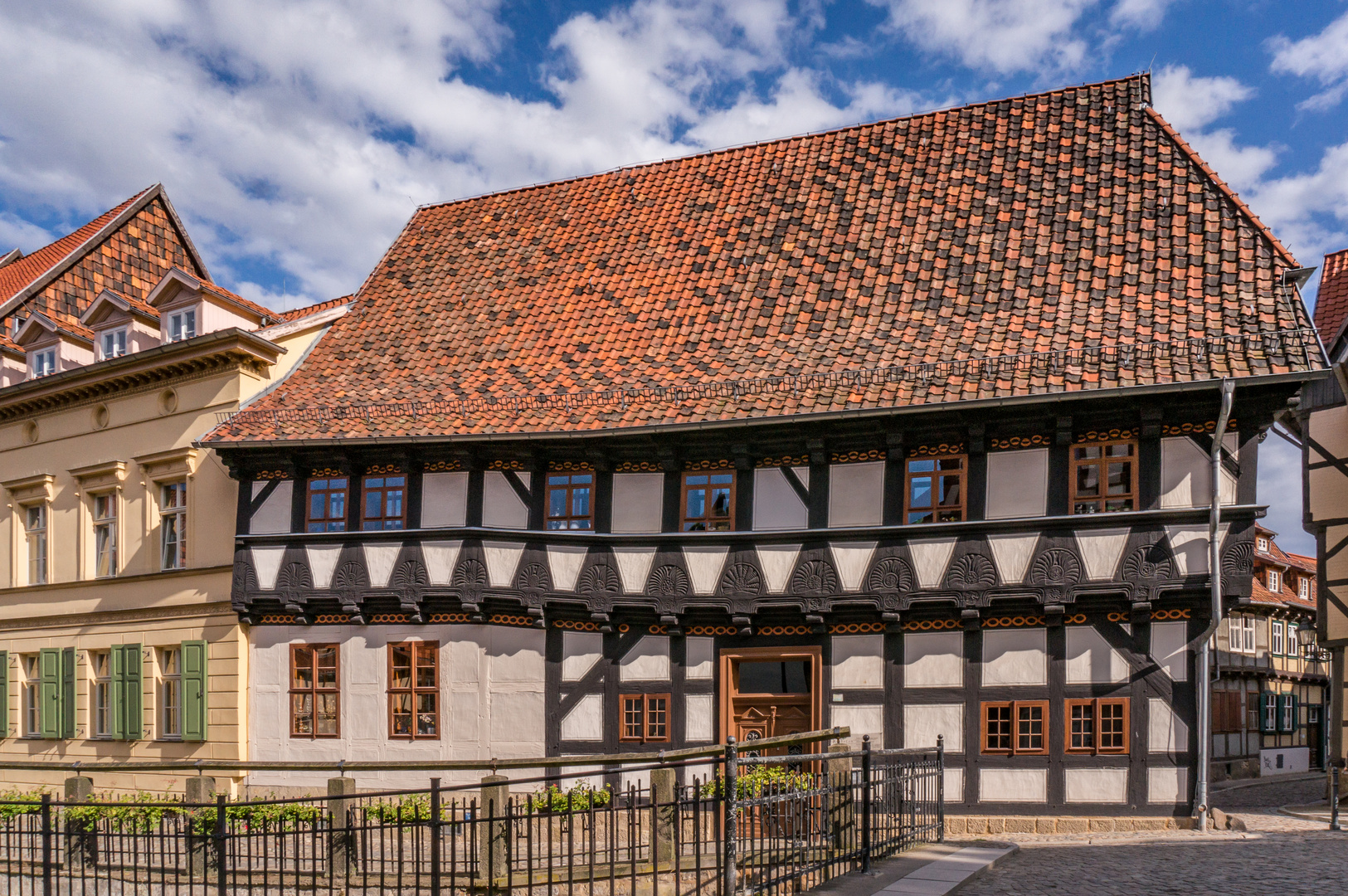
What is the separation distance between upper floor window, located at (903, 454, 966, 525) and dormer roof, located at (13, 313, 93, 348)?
17.2 meters

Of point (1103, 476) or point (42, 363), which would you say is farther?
point (42, 363)

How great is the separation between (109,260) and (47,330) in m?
6.27

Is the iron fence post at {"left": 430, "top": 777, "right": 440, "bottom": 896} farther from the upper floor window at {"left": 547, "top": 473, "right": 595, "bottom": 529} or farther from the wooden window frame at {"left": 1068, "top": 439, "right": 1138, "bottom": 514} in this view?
the wooden window frame at {"left": 1068, "top": 439, "right": 1138, "bottom": 514}

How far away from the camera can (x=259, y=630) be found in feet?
62.1

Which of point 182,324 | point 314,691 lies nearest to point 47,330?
point 182,324

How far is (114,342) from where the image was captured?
893 inches

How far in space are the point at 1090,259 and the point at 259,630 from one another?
14.8 metres

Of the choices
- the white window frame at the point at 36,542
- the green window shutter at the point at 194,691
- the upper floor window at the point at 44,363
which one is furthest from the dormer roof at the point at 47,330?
the green window shutter at the point at 194,691

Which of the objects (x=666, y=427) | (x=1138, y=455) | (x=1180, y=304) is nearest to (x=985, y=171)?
(x=1180, y=304)

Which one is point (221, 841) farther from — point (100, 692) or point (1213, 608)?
point (100, 692)

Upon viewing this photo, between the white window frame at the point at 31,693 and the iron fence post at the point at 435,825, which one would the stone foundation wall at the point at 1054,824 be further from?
the white window frame at the point at 31,693

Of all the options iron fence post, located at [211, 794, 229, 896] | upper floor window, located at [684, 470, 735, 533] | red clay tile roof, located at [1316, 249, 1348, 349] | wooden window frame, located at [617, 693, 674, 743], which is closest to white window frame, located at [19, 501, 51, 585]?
wooden window frame, located at [617, 693, 674, 743]

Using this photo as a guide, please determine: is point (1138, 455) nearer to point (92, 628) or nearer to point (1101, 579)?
point (1101, 579)

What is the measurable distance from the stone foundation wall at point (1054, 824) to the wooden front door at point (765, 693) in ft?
8.59
